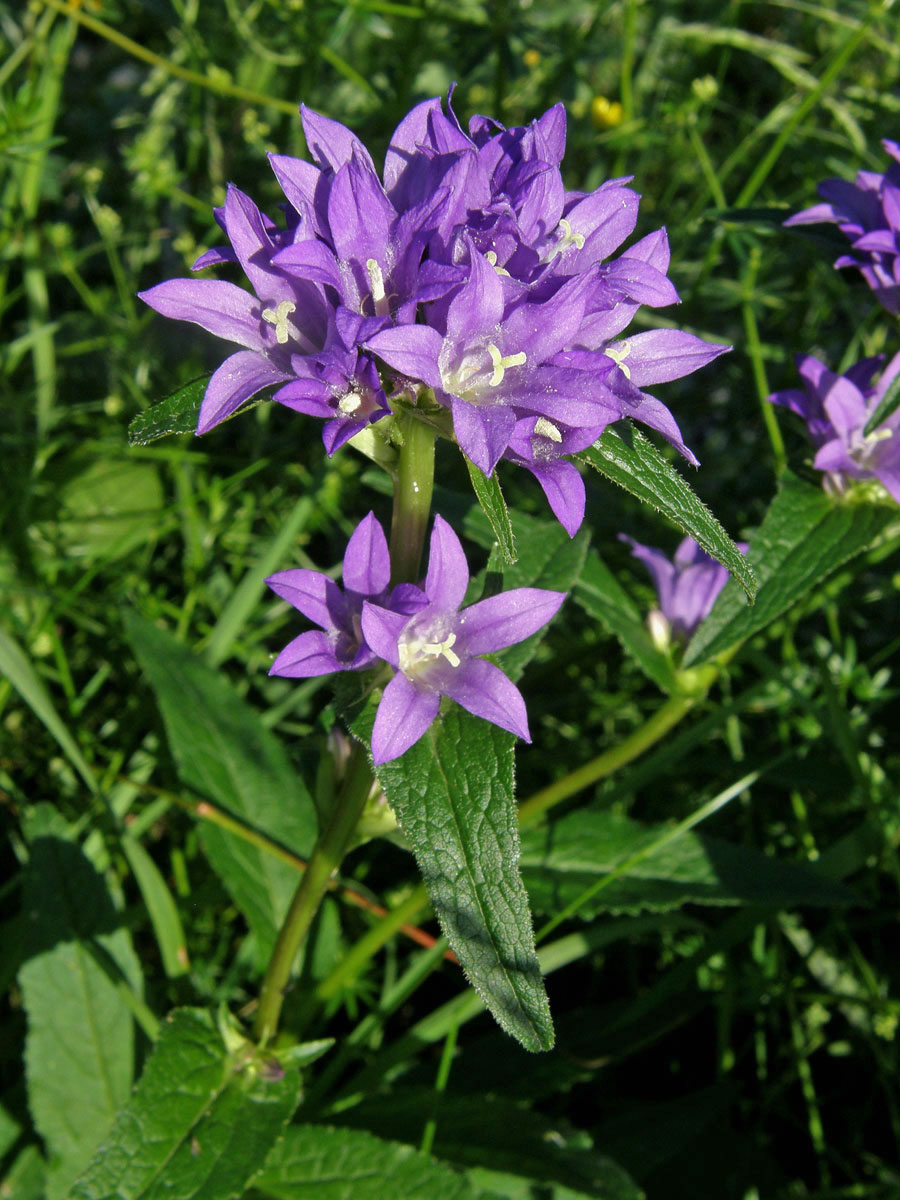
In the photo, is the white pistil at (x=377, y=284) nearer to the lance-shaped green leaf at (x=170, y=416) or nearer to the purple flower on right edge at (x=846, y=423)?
the lance-shaped green leaf at (x=170, y=416)

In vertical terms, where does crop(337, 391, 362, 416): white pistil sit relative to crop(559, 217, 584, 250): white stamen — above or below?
below

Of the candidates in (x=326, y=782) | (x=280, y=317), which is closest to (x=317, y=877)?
(x=326, y=782)

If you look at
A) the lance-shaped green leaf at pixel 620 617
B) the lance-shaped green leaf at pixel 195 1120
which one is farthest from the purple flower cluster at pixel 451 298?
the lance-shaped green leaf at pixel 195 1120

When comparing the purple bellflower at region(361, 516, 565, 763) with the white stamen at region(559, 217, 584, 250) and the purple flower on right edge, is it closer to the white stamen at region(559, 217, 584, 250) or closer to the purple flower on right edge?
the white stamen at region(559, 217, 584, 250)

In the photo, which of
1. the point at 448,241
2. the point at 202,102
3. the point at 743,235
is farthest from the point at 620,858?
the point at 202,102

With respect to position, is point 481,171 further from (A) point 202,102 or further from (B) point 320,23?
(A) point 202,102

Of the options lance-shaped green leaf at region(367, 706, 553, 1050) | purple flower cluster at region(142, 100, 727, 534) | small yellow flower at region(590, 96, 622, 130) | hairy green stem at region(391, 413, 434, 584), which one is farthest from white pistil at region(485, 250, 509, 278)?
small yellow flower at region(590, 96, 622, 130)
